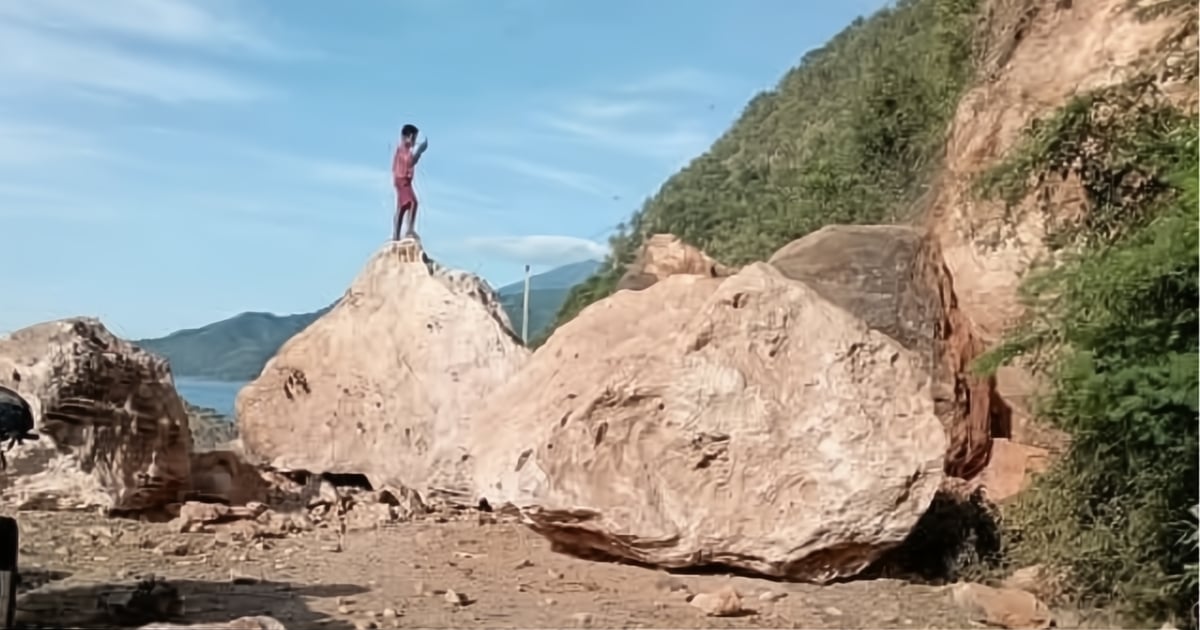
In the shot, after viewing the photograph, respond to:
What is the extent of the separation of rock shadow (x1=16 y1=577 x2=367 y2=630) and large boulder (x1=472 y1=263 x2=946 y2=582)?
135 centimetres

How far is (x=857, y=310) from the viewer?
10.8 meters

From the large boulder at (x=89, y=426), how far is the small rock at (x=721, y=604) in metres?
4.35

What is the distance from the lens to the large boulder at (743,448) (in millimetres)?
7977

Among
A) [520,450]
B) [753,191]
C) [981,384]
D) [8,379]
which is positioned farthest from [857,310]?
[753,191]

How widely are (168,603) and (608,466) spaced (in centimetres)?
249

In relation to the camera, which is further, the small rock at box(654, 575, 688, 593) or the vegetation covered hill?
the small rock at box(654, 575, 688, 593)

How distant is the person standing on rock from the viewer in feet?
39.7

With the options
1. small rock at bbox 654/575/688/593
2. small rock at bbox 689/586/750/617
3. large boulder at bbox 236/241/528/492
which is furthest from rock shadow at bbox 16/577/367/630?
large boulder at bbox 236/241/528/492

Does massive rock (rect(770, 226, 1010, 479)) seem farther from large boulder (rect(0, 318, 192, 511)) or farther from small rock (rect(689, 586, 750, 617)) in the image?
large boulder (rect(0, 318, 192, 511))

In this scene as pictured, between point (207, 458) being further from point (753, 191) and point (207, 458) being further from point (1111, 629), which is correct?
point (753, 191)

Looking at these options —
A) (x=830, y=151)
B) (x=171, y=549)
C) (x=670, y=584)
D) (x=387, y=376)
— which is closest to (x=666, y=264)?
(x=387, y=376)

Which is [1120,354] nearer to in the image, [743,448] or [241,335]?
[743,448]

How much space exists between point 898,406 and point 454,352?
4432 mm

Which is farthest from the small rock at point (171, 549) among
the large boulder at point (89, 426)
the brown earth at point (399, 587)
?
the large boulder at point (89, 426)
